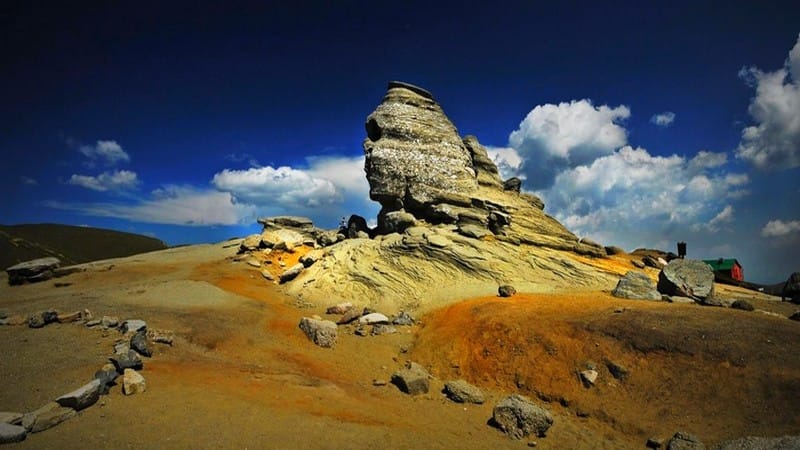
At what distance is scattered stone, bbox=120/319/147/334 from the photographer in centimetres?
1163

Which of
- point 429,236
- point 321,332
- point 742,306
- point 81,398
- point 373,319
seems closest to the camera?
point 81,398

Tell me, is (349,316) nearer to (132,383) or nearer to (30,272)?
(132,383)

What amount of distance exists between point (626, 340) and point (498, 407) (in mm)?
4699

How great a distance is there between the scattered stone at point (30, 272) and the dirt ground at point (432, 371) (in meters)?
10.4

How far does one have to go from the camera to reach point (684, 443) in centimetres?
776

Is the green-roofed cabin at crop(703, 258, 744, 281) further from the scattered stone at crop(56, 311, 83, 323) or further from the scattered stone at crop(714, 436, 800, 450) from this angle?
the scattered stone at crop(56, 311, 83, 323)

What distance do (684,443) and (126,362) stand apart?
12.2 meters

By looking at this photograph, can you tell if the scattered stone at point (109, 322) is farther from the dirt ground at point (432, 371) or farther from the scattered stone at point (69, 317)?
the scattered stone at point (69, 317)

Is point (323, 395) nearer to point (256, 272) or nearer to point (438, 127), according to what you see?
point (256, 272)

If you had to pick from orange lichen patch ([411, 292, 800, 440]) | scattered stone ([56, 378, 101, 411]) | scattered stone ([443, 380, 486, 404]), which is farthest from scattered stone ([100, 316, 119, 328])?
scattered stone ([443, 380, 486, 404])

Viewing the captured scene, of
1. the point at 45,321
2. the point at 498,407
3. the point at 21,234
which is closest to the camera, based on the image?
the point at 498,407

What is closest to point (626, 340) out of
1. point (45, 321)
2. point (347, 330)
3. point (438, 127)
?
point (347, 330)

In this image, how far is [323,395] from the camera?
9.15 m

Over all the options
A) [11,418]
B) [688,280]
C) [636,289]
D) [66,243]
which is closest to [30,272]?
[11,418]
